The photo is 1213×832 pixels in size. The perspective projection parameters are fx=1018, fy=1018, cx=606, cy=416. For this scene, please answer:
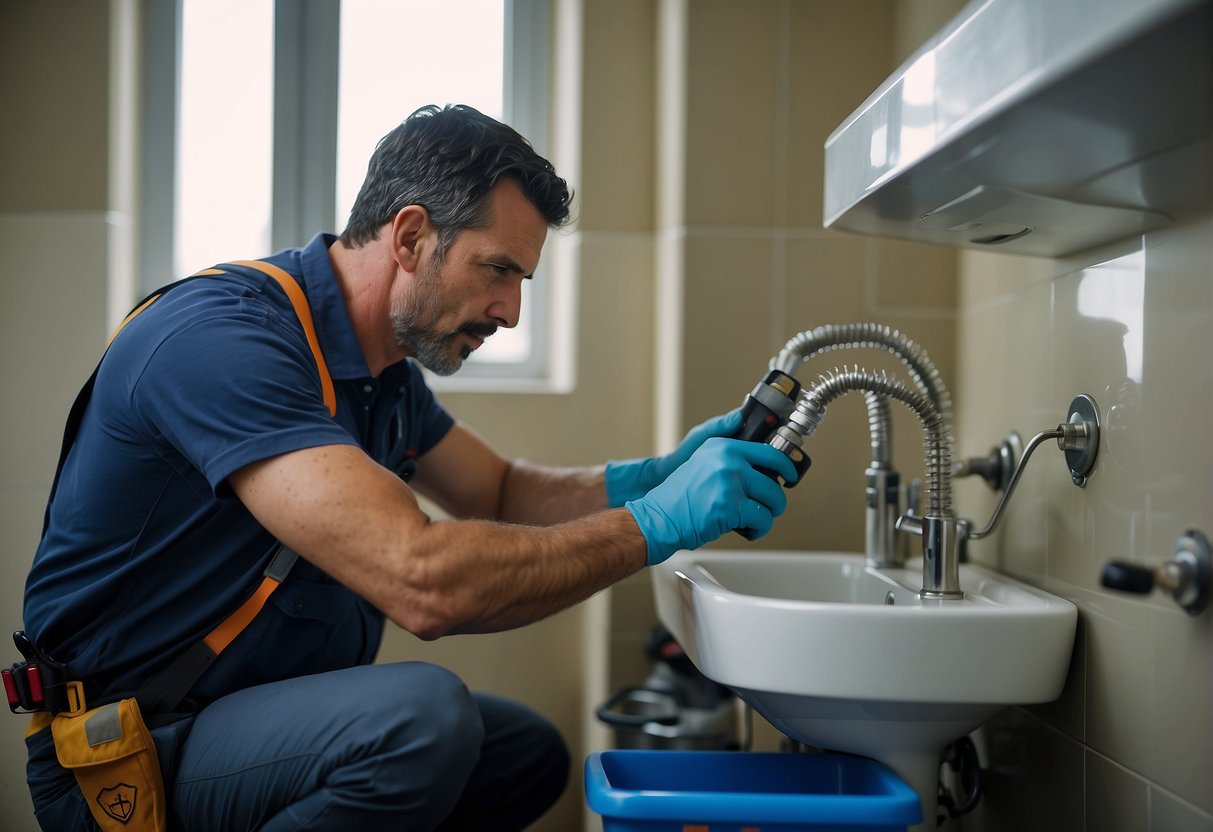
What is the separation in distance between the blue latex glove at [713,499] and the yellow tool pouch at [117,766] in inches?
21.0

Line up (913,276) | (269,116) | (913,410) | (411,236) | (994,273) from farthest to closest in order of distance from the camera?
(269,116) → (913,276) → (994,273) → (411,236) → (913,410)


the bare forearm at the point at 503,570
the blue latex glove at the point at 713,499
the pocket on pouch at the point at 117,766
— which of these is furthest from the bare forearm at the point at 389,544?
the pocket on pouch at the point at 117,766

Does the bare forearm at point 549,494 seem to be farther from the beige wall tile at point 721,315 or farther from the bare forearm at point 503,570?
the bare forearm at point 503,570

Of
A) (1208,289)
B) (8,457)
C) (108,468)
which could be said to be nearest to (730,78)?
(1208,289)

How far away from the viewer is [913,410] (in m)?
1.10

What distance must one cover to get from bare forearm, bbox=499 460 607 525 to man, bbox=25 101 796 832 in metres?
0.27

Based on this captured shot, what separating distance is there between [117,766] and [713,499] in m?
0.64

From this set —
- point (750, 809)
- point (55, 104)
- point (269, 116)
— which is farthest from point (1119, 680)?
point (55, 104)

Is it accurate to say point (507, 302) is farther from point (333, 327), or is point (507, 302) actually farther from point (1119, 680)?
point (1119, 680)

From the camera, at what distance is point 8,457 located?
5.49 ft

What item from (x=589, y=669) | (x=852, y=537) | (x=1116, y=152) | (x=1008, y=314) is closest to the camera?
(x=1116, y=152)

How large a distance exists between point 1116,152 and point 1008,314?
23.3 inches

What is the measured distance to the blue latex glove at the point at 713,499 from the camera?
1.04m

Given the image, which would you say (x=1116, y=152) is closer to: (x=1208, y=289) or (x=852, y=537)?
(x=1208, y=289)
